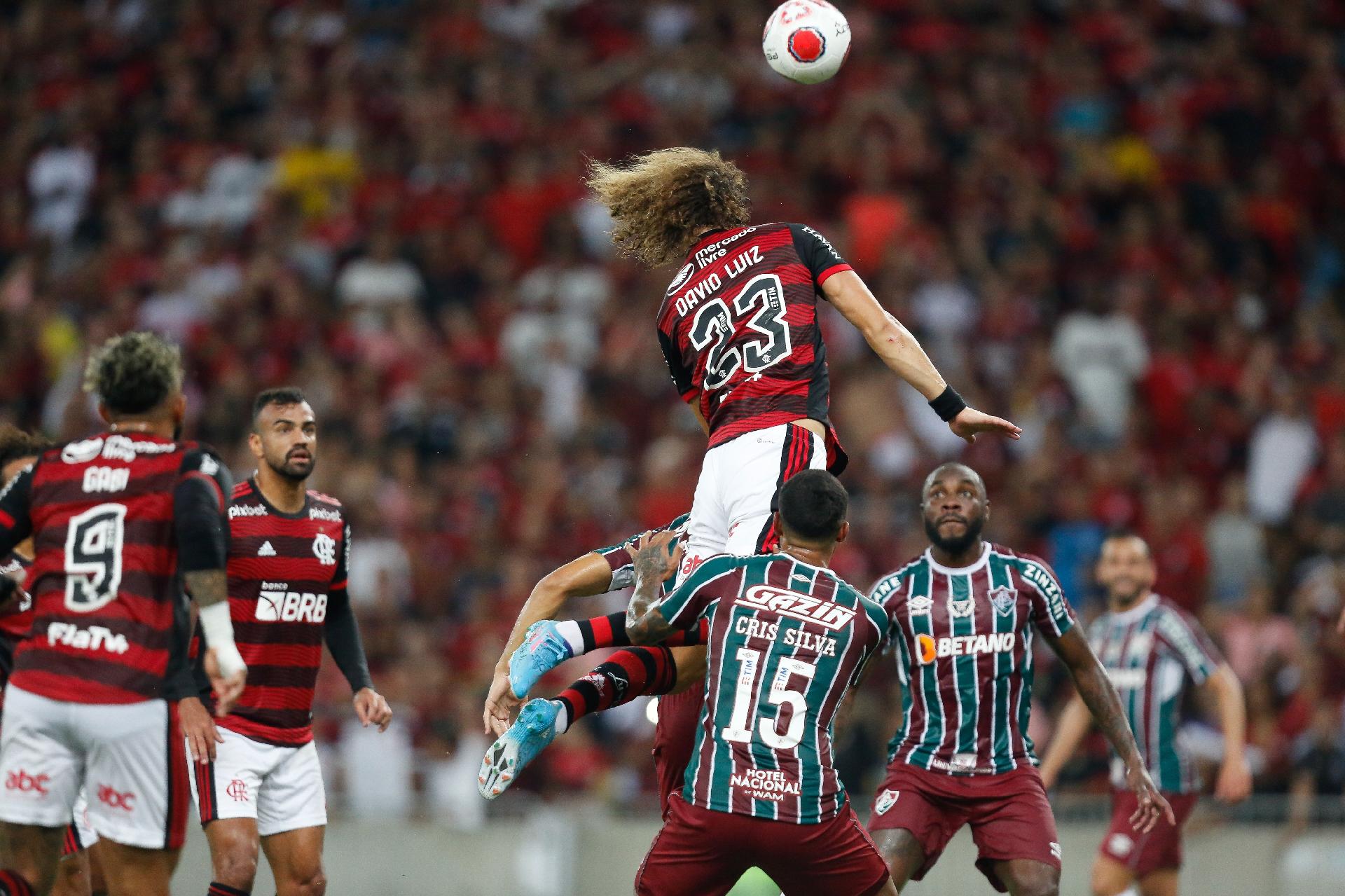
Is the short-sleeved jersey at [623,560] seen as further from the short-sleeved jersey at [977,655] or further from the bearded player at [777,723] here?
the bearded player at [777,723]

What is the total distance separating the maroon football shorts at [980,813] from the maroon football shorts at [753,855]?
1.74 meters

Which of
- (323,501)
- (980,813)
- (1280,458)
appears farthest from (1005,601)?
(1280,458)

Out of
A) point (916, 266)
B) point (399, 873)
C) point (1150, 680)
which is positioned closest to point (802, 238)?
point (1150, 680)

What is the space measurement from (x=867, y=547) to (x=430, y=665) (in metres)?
3.51

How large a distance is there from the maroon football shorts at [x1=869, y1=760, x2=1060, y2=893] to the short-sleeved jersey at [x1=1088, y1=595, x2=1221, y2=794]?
2.34m

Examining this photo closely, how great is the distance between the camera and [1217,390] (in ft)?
51.7

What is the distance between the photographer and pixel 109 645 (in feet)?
21.2

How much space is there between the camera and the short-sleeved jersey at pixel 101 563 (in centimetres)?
645

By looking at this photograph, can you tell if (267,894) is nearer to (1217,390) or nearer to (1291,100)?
(1217,390)

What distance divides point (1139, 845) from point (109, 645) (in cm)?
627

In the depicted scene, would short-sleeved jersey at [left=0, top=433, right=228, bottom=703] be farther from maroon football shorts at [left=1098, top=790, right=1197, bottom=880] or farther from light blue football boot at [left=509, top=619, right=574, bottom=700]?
maroon football shorts at [left=1098, top=790, right=1197, bottom=880]

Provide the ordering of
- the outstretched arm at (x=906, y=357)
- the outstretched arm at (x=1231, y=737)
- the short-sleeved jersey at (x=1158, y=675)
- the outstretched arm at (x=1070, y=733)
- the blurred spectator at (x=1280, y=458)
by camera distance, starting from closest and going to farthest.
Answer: the outstretched arm at (x=906, y=357) → the outstretched arm at (x=1231, y=737) → the outstretched arm at (x=1070, y=733) → the short-sleeved jersey at (x=1158, y=675) → the blurred spectator at (x=1280, y=458)

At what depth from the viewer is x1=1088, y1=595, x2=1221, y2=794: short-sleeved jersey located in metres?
10.6

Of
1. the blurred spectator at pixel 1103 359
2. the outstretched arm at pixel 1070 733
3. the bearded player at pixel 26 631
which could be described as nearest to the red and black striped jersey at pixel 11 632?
the bearded player at pixel 26 631
